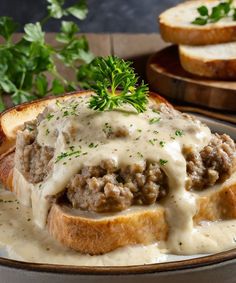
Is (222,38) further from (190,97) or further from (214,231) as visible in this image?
(214,231)

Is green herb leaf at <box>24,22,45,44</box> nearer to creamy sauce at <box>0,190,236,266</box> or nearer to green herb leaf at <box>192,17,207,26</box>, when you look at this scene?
green herb leaf at <box>192,17,207,26</box>

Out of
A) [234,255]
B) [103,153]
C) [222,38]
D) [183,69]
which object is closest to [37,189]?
[103,153]

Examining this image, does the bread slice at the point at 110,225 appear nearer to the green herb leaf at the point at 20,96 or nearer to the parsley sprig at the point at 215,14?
the green herb leaf at the point at 20,96

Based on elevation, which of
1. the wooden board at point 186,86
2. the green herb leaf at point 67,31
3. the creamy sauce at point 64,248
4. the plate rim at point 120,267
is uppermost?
the plate rim at point 120,267

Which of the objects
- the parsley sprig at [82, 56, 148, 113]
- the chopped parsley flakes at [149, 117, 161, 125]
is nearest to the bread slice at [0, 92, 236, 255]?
the chopped parsley flakes at [149, 117, 161, 125]

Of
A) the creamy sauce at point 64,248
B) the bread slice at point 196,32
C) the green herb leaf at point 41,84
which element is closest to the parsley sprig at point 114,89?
the creamy sauce at point 64,248

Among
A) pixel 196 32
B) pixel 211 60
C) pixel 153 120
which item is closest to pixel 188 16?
pixel 196 32

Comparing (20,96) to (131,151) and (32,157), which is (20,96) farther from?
(131,151)
